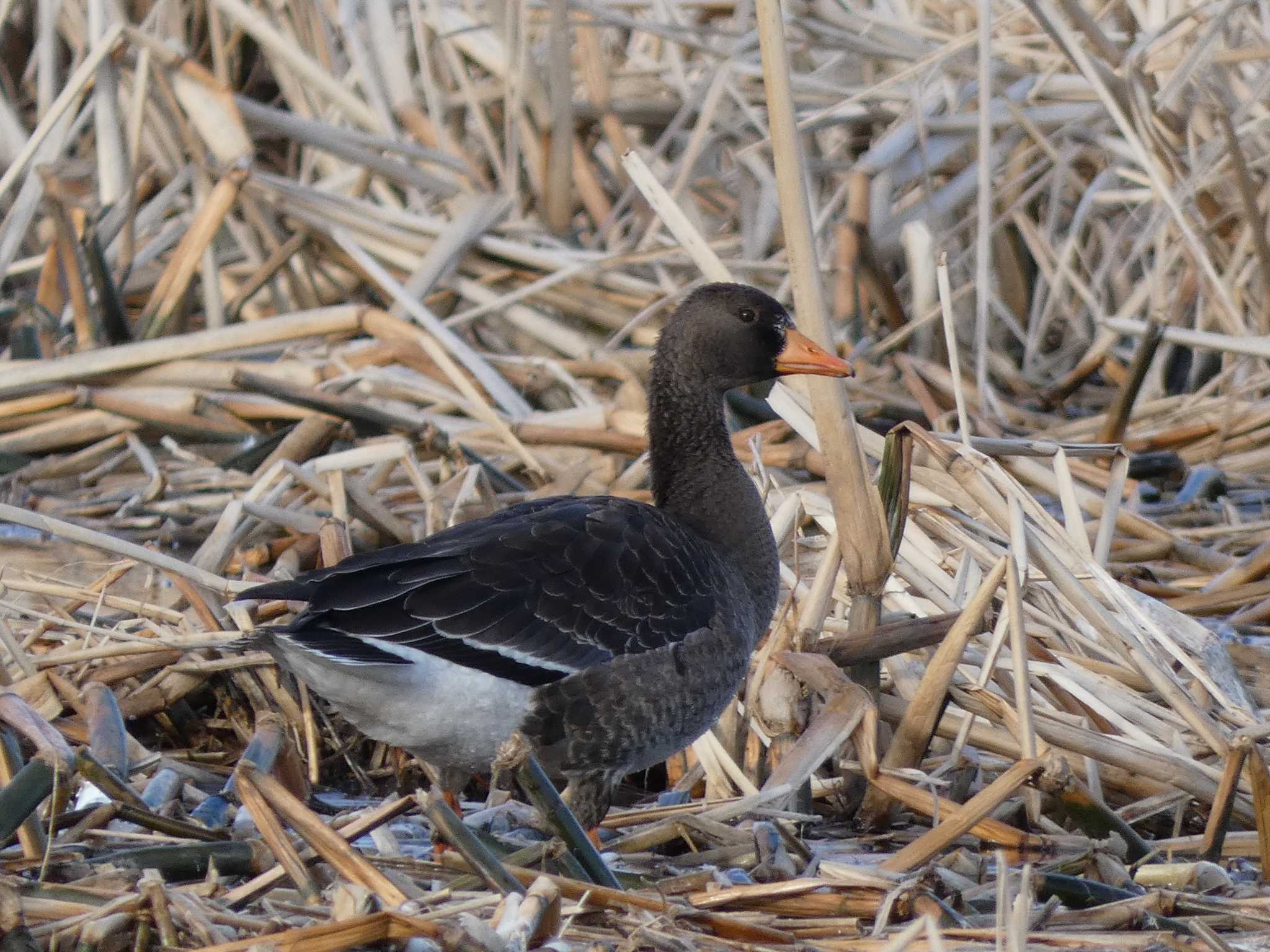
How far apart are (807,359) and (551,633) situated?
0.98 meters

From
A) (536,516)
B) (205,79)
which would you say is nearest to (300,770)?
(536,516)

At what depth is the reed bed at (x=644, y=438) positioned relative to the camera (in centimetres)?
294

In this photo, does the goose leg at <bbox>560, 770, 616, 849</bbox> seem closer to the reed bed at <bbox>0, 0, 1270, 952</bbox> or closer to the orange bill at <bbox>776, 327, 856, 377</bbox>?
the reed bed at <bbox>0, 0, 1270, 952</bbox>

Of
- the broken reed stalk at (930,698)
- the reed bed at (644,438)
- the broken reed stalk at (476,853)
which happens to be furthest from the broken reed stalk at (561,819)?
the broken reed stalk at (930,698)

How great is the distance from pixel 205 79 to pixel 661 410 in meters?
3.23

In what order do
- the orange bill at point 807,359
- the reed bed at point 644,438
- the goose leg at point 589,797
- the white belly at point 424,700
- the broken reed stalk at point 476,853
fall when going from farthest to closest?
the orange bill at point 807,359, the goose leg at point 589,797, the white belly at point 424,700, the reed bed at point 644,438, the broken reed stalk at point 476,853

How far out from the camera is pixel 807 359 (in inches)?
155

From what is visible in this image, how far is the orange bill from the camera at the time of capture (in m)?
3.77

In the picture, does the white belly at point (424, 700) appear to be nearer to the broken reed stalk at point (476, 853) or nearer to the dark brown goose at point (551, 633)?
the dark brown goose at point (551, 633)

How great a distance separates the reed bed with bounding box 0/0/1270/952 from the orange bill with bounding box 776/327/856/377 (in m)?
0.13

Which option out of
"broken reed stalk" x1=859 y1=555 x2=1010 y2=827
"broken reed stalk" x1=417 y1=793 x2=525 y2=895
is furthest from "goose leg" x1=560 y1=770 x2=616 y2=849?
"broken reed stalk" x1=417 y1=793 x2=525 y2=895

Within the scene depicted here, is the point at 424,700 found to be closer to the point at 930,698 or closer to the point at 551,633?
the point at 551,633

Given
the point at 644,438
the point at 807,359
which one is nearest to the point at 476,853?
the point at 807,359

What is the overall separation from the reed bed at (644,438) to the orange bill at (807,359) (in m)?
0.13
